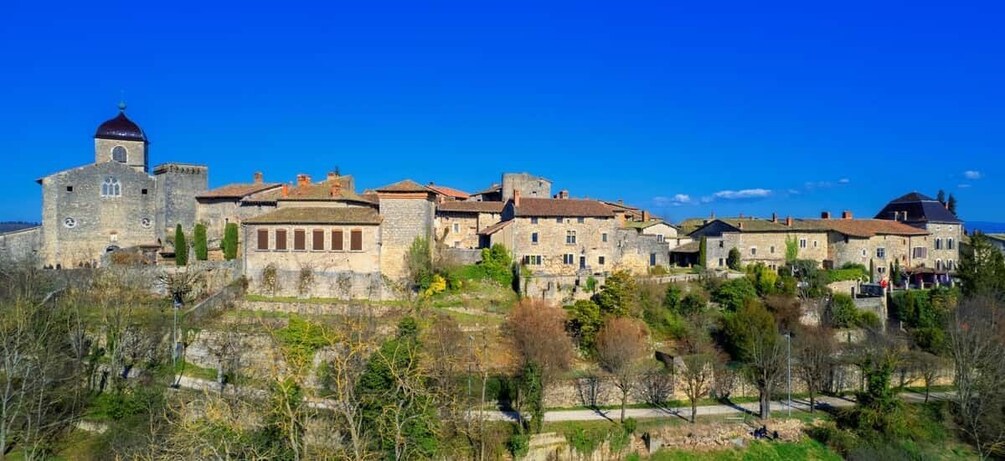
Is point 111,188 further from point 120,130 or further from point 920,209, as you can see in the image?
point 920,209

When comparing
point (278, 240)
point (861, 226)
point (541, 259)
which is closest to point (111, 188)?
point (278, 240)

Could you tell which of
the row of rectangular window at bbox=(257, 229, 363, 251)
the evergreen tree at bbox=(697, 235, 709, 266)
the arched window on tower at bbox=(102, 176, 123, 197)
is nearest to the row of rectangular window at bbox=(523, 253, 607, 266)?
the evergreen tree at bbox=(697, 235, 709, 266)

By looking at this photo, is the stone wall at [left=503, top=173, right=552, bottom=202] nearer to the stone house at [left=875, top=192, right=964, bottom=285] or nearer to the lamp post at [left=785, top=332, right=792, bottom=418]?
the lamp post at [left=785, top=332, right=792, bottom=418]

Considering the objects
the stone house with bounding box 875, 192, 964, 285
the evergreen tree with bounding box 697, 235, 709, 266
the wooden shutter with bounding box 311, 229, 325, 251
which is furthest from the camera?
the stone house with bounding box 875, 192, 964, 285

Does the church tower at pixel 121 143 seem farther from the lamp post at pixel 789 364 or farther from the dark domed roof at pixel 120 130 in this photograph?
the lamp post at pixel 789 364

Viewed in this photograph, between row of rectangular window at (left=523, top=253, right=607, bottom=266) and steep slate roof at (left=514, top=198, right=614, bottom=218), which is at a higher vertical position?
steep slate roof at (left=514, top=198, right=614, bottom=218)

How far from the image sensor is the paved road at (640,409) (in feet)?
92.3

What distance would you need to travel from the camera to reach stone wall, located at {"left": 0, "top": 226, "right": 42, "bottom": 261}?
4084cm

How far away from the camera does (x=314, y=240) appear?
37281 mm

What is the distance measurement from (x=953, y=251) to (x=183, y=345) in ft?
182

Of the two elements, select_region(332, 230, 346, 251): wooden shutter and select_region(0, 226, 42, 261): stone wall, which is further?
select_region(0, 226, 42, 261): stone wall

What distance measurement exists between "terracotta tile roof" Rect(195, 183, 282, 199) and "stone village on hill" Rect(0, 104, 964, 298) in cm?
20

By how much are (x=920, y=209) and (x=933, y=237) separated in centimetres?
310

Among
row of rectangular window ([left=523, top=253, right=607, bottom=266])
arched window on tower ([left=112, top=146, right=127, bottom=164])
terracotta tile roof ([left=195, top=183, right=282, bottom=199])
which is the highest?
arched window on tower ([left=112, top=146, right=127, bottom=164])
